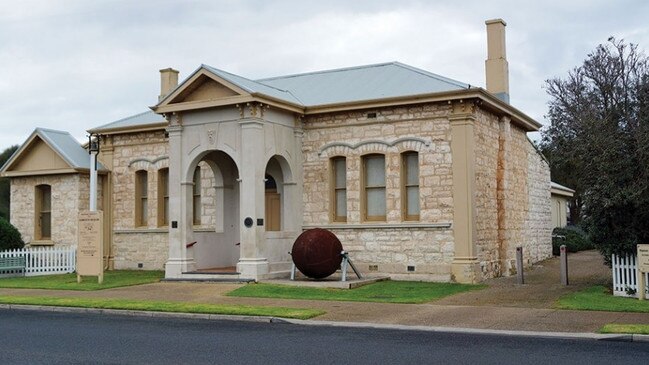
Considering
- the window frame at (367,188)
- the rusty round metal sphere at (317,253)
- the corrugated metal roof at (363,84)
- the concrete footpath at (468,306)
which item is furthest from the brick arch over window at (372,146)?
the concrete footpath at (468,306)

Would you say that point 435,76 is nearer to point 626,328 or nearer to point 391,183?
point 391,183

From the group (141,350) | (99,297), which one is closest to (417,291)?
(99,297)

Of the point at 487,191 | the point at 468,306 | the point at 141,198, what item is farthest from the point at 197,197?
the point at 468,306

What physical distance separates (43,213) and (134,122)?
16.3 ft

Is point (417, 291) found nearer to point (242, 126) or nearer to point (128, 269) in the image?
point (242, 126)

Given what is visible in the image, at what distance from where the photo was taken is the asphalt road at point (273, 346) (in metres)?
9.62

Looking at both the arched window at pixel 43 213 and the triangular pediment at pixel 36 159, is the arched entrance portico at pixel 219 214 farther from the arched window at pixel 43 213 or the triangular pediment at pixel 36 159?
the arched window at pixel 43 213

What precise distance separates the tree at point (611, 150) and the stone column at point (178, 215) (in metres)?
10.4

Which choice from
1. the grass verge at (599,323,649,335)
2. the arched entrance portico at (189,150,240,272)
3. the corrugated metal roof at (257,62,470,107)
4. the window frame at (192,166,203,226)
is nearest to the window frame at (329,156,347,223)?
the corrugated metal roof at (257,62,470,107)

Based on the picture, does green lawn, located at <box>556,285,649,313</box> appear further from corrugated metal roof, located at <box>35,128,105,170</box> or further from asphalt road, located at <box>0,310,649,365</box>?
corrugated metal roof, located at <box>35,128,105,170</box>

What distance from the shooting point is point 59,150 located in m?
26.9

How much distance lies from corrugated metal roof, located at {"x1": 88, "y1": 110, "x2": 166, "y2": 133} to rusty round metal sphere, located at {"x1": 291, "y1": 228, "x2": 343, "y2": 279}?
28.5 ft

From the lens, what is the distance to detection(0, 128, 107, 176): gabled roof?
→ 2666 cm

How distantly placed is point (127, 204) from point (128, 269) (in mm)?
2322
